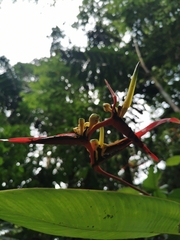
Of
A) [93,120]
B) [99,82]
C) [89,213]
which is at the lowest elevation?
[89,213]

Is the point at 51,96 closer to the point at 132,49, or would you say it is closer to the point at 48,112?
the point at 48,112

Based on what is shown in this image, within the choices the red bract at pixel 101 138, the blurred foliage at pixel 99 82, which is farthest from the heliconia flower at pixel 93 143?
the blurred foliage at pixel 99 82

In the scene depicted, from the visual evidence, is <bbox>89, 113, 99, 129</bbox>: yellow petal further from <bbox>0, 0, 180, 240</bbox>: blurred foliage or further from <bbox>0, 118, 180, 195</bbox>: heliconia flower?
<bbox>0, 0, 180, 240</bbox>: blurred foliage

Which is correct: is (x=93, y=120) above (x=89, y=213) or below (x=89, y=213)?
above

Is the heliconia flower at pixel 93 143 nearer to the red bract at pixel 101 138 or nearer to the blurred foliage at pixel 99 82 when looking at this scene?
the red bract at pixel 101 138

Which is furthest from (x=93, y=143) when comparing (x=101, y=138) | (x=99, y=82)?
(x=99, y=82)

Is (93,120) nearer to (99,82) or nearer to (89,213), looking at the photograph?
(89,213)

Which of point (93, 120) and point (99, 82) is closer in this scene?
point (93, 120)

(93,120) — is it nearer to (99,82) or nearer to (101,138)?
(101,138)
